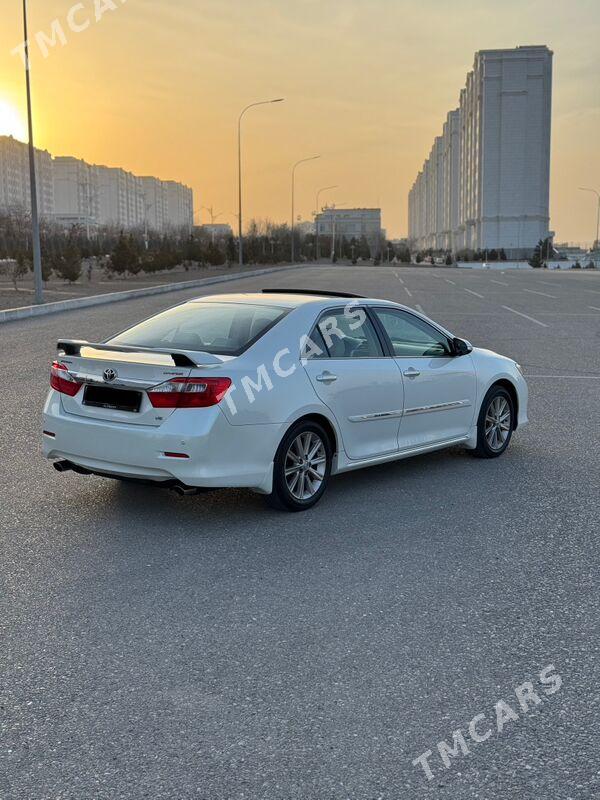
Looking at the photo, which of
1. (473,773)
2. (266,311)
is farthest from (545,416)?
(473,773)

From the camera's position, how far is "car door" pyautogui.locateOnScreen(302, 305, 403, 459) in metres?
6.01

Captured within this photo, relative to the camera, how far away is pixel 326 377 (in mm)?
5957

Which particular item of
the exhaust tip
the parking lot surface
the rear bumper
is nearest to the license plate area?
the rear bumper

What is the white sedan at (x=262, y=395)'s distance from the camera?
17.3ft

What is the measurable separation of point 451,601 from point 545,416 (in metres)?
5.41

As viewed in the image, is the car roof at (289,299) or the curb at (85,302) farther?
the curb at (85,302)

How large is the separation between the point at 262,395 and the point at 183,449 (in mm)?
631

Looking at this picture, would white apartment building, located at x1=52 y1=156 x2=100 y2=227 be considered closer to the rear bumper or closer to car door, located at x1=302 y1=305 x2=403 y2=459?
car door, located at x1=302 y1=305 x2=403 y2=459

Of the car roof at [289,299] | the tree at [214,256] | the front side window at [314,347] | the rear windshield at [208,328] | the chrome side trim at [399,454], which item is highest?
the tree at [214,256]

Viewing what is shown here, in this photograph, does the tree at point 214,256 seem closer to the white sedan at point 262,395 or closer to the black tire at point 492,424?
the black tire at point 492,424

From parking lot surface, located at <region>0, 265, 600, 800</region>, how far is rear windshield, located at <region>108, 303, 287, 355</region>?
3.55 ft

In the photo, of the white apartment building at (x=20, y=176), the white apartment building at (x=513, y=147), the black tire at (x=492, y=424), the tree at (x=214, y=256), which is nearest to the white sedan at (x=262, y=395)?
the black tire at (x=492, y=424)

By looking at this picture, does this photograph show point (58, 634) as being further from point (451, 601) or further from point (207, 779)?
point (451, 601)

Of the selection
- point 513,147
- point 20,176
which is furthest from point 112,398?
point 20,176
